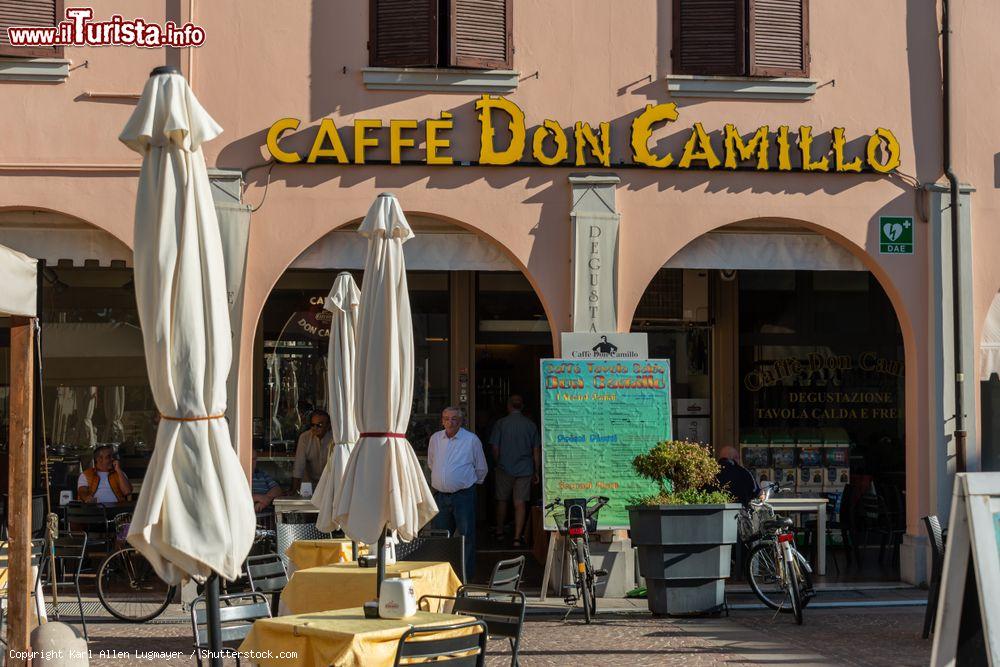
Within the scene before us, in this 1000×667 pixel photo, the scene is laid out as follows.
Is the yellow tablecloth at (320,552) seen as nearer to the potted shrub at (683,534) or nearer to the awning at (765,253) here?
the potted shrub at (683,534)

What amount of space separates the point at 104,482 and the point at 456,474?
391cm

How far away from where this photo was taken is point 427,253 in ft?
46.2

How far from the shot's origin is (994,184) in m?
14.5

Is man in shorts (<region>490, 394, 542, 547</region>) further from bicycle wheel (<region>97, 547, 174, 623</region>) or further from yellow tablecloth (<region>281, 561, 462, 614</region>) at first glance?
yellow tablecloth (<region>281, 561, 462, 614</region>)

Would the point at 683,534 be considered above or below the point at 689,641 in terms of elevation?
above

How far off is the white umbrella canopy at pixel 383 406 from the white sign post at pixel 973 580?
3.87m

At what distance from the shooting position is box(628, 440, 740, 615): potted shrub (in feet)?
39.4

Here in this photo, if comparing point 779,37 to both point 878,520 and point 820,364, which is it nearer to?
point 820,364

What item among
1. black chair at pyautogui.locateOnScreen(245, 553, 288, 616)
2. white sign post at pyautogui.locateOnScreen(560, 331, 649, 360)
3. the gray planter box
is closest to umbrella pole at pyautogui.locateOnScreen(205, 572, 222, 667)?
black chair at pyautogui.locateOnScreen(245, 553, 288, 616)

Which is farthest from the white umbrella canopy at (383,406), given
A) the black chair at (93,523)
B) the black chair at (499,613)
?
the black chair at (93,523)

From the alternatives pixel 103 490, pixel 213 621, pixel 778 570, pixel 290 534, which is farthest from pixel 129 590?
pixel 213 621

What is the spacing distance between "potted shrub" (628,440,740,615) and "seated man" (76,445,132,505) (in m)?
6.12

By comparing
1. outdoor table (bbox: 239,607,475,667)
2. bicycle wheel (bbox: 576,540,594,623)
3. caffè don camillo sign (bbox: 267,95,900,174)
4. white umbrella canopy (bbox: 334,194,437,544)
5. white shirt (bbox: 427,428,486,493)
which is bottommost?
bicycle wheel (bbox: 576,540,594,623)

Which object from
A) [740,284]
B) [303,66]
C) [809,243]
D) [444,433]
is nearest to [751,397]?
[740,284]
